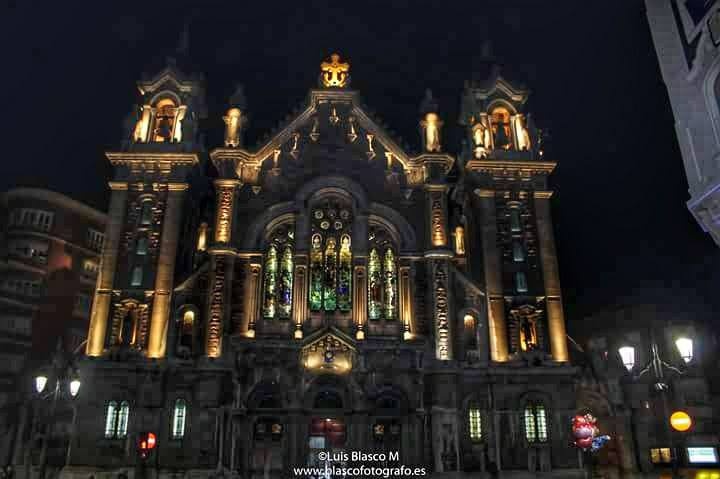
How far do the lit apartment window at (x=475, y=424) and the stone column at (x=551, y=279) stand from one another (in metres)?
6.10

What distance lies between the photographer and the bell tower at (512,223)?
38688 mm

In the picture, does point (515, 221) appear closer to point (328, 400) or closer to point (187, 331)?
point (328, 400)

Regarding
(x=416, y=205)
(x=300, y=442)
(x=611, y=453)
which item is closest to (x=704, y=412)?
(x=611, y=453)

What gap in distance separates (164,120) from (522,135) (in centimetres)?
2590

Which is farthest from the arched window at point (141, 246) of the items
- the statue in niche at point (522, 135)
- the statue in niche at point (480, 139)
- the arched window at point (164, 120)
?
the statue in niche at point (522, 135)

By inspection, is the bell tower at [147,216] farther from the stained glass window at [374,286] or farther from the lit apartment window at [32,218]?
the lit apartment window at [32,218]

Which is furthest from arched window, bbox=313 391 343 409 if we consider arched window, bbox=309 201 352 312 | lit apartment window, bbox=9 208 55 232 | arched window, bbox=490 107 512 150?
lit apartment window, bbox=9 208 55 232

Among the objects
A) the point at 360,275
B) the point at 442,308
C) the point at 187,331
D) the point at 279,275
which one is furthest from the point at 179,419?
the point at 442,308

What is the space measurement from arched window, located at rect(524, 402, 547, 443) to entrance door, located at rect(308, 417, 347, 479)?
11.0m

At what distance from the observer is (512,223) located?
4175 cm

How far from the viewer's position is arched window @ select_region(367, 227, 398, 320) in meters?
39.1

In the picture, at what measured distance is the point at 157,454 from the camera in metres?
35.1

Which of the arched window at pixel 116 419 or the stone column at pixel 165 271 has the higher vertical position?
the stone column at pixel 165 271

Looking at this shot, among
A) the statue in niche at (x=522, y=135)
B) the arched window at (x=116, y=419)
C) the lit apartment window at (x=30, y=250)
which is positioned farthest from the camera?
the lit apartment window at (x=30, y=250)
